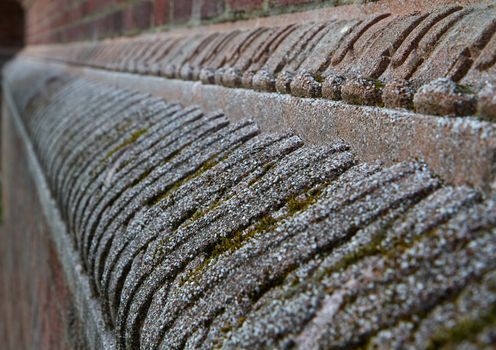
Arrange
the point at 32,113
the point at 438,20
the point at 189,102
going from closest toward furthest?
the point at 438,20 → the point at 189,102 → the point at 32,113

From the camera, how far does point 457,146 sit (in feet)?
3.27

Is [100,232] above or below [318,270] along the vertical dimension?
below

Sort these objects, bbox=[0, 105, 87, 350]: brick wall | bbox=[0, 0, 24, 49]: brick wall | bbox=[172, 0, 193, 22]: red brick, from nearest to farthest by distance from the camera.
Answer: bbox=[0, 105, 87, 350]: brick wall, bbox=[172, 0, 193, 22]: red brick, bbox=[0, 0, 24, 49]: brick wall

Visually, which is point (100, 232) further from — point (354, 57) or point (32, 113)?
point (32, 113)

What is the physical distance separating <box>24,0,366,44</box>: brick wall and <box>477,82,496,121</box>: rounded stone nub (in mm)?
842

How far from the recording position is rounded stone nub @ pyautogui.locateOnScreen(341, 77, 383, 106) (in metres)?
1.27

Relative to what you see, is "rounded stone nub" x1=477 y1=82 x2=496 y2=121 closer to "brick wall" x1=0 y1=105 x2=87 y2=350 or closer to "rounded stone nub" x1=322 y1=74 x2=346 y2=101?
"rounded stone nub" x1=322 y1=74 x2=346 y2=101

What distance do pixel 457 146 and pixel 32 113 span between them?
3961mm

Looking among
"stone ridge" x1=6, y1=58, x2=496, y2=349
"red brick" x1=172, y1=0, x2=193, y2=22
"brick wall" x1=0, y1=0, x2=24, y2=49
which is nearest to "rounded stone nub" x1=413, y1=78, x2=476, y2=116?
"stone ridge" x1=6, y1=58, x2=496, y2=349

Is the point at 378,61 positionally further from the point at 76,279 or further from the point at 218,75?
the point at 76,279

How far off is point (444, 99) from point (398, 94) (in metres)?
0.15

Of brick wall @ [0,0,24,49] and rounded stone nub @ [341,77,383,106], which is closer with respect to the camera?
rounded stone nub @ [341,77,383,106]

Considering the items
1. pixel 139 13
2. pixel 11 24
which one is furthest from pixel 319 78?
pixel 11 24

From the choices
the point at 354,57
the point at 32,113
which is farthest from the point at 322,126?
the point at 32,113
